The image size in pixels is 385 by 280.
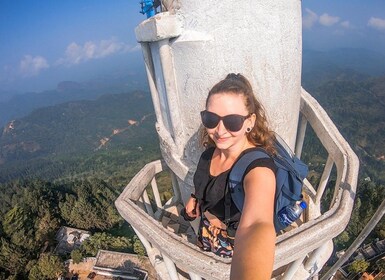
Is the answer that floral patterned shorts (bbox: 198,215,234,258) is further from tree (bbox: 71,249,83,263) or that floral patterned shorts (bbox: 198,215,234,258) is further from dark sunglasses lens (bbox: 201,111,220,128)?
tree (bbox: 71,249,83,263)

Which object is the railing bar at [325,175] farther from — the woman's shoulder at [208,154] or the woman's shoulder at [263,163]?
the woman's shoulder at [263,163]

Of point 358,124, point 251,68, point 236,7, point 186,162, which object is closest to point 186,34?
point 236,7

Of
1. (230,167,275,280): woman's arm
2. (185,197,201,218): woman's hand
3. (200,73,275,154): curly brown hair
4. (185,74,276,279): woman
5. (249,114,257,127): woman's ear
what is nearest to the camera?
(230,167,275,280): woman's arm

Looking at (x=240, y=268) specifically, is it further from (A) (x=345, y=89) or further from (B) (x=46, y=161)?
(A) (x=345, y=89)

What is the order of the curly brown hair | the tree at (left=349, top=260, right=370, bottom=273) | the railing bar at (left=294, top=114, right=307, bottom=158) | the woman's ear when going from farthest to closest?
the tree at (left=349, top=260, right=370, bottom=273) < the railing bar at (left=294, top=114, right=307, bottom=158) < the woman's ear < the curly brown hair

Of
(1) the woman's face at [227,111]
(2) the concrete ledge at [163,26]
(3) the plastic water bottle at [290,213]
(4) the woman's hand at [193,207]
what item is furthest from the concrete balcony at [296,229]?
(2) the concrete ledge at [163,26]

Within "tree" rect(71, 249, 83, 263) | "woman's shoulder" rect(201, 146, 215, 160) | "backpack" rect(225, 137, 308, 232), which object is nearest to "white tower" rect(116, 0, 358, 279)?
"backpack" rect(225, 137, 308, 232)
